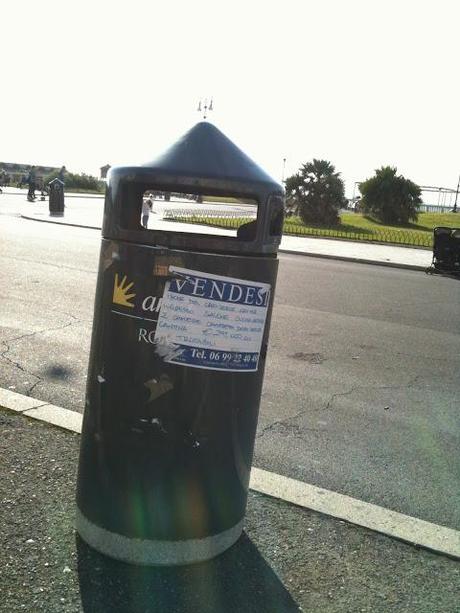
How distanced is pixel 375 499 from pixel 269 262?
1.67 meters

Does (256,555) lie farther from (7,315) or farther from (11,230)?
(11,230)

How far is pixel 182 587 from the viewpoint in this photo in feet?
7.82

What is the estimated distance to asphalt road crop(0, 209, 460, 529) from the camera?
369cm

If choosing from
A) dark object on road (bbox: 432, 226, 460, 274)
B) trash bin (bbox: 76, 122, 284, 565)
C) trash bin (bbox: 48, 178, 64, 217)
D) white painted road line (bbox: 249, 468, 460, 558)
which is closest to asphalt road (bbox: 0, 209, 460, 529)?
white painted road line (bbox: 249, 468, 460, 558)

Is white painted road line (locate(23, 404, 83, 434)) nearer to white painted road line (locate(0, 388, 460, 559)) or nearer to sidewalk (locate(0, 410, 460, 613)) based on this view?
sidewalk (locate(0, 410, 460, 613))

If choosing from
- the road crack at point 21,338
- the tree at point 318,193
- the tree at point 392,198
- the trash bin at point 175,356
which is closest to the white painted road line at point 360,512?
the trash bin at point 175,356

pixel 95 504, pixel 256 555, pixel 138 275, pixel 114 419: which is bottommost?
pixel 256 555

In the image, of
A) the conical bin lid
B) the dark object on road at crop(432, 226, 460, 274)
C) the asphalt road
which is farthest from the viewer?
the dark object on road at crop(432, 226, 460, 274)

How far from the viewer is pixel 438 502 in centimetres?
337

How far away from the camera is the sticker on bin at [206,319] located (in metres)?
2.29

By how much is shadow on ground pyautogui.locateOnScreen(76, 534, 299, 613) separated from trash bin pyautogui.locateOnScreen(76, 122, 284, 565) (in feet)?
0.18

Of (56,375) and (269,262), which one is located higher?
(269,262)

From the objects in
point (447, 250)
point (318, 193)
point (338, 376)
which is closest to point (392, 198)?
point (318, 193)

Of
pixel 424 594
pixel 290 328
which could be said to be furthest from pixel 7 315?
pixel 424 594
